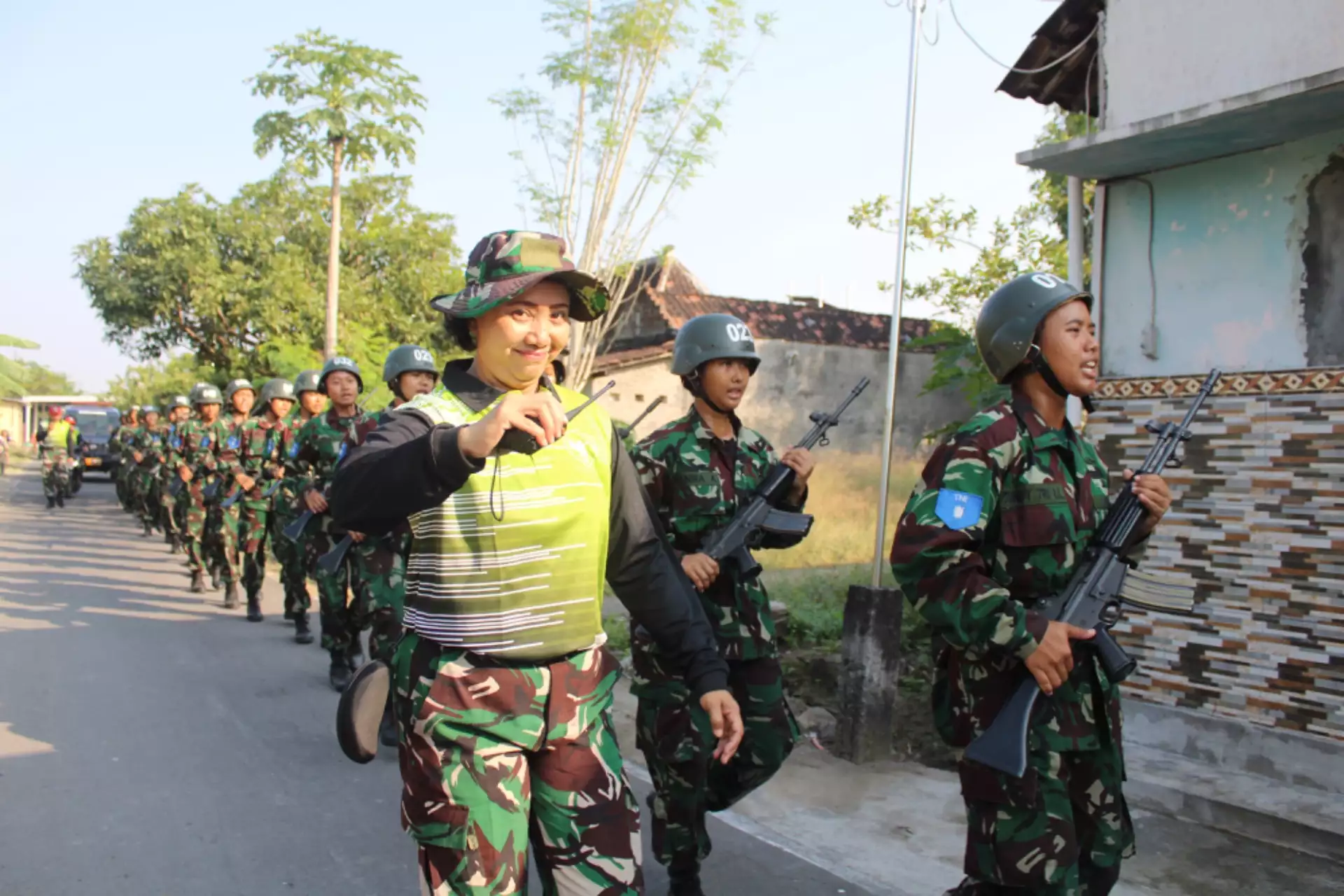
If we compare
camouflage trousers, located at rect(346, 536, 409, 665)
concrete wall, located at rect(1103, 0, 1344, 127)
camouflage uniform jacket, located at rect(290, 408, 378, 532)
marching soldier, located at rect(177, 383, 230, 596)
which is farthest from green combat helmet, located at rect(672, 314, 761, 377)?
marching soldier, located at rect(177, 383, 230, 596)

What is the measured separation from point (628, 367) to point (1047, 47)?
14.2 m

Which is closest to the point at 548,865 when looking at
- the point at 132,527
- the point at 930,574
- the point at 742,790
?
the point at 930,574

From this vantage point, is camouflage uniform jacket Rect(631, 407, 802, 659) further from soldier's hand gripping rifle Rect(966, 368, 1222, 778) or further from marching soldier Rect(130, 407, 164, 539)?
marching soldier Rect(130, 407, 164, 539)

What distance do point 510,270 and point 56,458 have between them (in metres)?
27.5

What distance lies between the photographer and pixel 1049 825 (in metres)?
2.91

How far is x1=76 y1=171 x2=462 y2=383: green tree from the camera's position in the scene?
23.0 metres

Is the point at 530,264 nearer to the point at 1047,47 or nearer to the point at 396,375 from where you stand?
the point at 396,375

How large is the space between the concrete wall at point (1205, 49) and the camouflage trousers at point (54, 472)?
26.1 metres

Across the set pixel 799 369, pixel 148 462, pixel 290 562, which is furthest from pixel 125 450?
pixel 290 562

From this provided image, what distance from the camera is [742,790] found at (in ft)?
13.9

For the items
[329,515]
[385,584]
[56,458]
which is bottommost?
[56,458]

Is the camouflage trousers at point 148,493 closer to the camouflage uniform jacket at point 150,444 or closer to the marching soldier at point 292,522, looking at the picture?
the camouflage uniform jacket at point 150,444

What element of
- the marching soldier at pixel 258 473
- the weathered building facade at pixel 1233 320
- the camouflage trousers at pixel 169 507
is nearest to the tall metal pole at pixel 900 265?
the weathered building facade at pixel 1233 320

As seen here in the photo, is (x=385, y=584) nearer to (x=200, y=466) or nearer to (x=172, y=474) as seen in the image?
(x=200, y=466)
